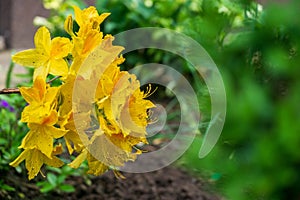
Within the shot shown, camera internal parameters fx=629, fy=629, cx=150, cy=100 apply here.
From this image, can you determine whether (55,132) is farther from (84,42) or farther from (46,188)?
(46,188)

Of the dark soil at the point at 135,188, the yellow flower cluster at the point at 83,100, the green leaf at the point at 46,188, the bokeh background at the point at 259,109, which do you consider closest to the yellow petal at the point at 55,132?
the yellow flower cluster at the point at 83,100

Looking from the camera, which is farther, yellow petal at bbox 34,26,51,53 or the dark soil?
the dark soil

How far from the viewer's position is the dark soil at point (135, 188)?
218 centimetres

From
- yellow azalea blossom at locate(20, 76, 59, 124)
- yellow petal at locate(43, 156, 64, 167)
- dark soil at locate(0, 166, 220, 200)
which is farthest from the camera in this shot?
dark soil at locate(0, 166, 220, 200)

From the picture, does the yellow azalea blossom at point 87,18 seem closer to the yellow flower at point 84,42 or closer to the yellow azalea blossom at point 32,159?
the yellow flower at point 84,42

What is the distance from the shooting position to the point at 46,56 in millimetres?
1085

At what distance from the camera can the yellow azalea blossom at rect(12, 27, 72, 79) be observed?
1055 mm

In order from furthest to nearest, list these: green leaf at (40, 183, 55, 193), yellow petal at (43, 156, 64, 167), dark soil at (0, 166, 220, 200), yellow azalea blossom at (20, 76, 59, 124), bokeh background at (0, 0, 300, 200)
Answer: dark soil at (0, 166, 220, 200) < green leaf at (40, 183, 55, 193) < yellow petal at (43, 156, 64, 167) < yellow azalea blossom at (20, 76, 59, 124) < bokeh background at (0, 0, 300, 200)

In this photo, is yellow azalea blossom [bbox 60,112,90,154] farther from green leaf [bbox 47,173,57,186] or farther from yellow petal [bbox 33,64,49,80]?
green leaf [bbox 47,173,57,186]

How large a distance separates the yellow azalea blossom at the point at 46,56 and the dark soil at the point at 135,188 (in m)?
1.07

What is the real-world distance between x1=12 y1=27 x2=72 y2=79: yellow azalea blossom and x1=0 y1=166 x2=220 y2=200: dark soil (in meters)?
1.07

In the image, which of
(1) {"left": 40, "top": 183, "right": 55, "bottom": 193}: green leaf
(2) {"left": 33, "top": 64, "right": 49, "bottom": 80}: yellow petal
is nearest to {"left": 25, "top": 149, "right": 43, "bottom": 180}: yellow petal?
(2) {"left": 33, "top": 64, "right": 49, "bottom": 80}: yellow petal

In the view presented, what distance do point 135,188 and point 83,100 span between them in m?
1.48

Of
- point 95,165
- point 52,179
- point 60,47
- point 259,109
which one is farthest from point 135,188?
point 259,109
